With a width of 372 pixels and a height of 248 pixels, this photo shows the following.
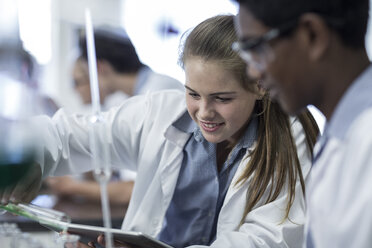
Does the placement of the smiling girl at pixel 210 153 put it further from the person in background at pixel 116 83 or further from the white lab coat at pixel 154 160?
the person in background at pixel 116 83

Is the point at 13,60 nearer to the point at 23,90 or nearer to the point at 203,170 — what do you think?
the point at 23,90

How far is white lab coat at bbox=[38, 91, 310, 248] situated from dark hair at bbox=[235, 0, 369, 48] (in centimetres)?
68

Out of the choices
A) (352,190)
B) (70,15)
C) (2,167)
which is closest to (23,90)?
(2,167)

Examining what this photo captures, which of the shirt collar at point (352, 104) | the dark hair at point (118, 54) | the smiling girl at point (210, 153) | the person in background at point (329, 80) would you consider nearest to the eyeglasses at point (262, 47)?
the person in background at point (329, 80)

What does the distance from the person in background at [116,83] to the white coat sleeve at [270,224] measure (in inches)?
45.8

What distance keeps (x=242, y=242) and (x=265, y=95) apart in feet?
1.41

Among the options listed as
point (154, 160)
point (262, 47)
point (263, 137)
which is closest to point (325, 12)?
point (262, 47)

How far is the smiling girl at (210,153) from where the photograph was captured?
1503 millimetres

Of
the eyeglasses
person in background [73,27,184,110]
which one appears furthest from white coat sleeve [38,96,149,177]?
person in background [73,27,184,110]

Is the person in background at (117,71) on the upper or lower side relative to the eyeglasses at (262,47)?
lower

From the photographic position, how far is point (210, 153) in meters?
1.66

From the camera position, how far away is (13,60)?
59.7 inches

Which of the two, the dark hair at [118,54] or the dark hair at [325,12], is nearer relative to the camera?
the dark hair at [325,12]

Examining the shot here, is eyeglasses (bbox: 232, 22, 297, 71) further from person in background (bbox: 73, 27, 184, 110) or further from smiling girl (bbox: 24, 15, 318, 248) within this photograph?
person in background (bbox: 73, 27, 184, 110)
